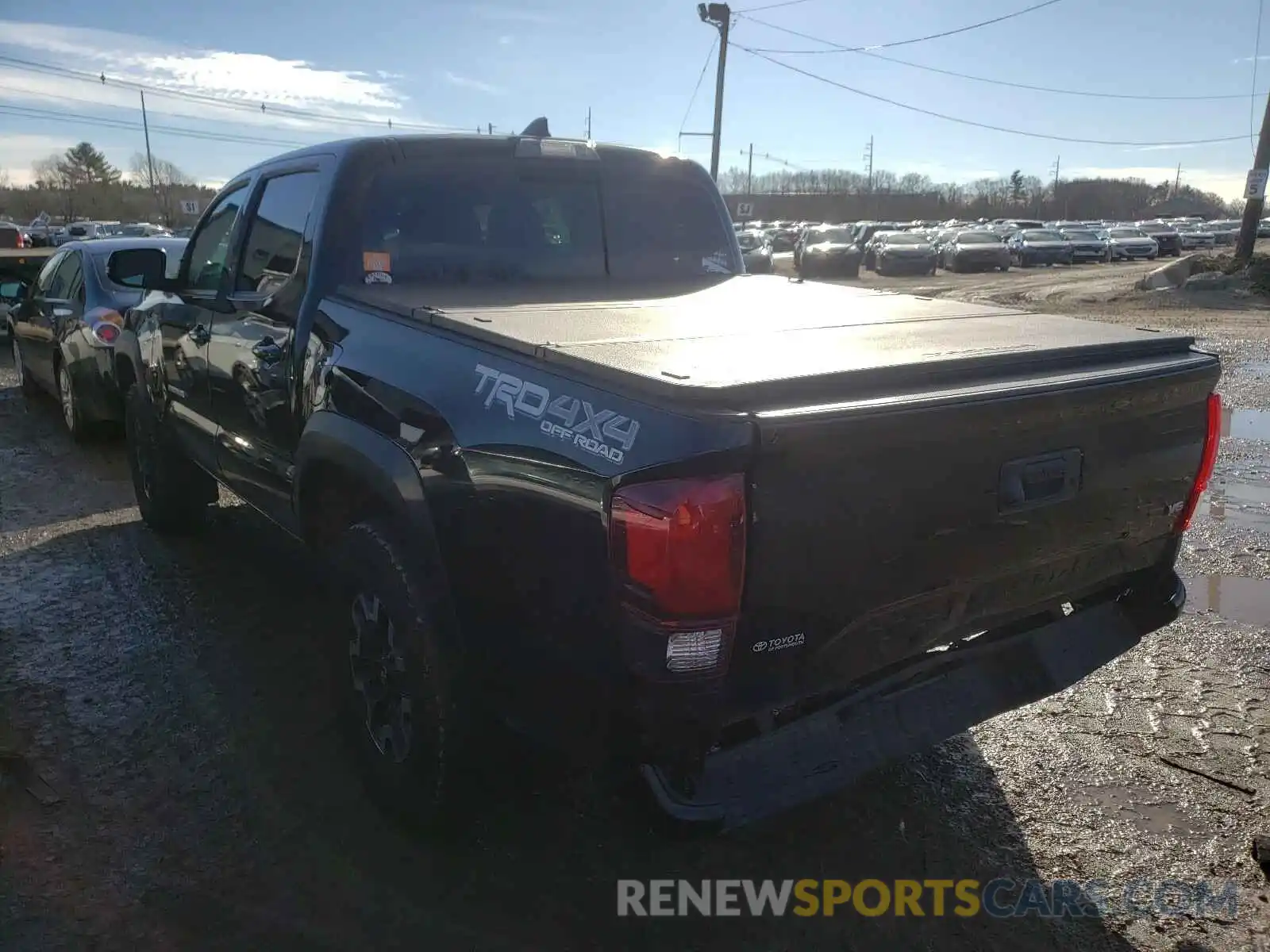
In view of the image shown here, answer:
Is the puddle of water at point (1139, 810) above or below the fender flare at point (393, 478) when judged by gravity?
below

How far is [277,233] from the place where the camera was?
4066mm

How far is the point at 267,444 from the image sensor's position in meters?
3.91

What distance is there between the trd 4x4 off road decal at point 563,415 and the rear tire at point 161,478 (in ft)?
11.5

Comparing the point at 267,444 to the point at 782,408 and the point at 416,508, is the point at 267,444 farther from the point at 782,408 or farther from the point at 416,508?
the point at 782,408

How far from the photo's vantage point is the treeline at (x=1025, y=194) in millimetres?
102625

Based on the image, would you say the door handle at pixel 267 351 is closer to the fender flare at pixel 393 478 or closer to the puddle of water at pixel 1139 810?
the fender flare at pixel 393 478

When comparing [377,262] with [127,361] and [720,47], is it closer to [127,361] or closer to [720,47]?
[127,361]

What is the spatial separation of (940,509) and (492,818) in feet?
5.63

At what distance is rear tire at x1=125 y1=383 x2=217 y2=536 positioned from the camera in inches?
216

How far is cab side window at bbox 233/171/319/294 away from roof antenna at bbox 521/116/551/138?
3.33 ft

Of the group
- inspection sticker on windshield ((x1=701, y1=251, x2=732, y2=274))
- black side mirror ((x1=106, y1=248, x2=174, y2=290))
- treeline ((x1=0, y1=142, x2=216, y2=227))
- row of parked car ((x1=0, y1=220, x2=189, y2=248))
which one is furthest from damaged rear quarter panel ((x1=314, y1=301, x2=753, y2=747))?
treeline ((x1=0, y1=142, x2=216, y2=227))

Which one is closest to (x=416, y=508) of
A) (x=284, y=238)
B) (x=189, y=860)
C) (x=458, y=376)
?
(x=458, y=376)

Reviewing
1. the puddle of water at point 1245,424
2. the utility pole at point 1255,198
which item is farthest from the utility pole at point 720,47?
the puddle of water at point 1245,424

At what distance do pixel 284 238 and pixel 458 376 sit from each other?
172 centimetres
